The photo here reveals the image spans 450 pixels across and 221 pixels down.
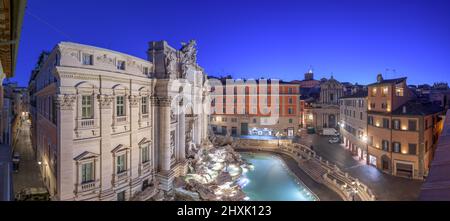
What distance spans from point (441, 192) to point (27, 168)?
92.2 ft

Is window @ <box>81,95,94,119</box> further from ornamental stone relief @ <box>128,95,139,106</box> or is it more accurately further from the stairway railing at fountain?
the stairway railing at fountain

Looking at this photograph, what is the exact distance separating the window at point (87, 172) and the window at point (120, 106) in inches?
136

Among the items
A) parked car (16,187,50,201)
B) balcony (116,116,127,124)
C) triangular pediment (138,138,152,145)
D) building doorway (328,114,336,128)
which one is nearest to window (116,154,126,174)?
triangular pediment (138,138,152,145)

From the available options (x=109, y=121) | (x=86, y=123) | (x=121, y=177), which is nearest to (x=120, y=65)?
(x=109, y=121)

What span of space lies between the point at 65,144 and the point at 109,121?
257 cm

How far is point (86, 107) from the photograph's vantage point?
12.1 m

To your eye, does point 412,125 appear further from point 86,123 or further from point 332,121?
point 86,123

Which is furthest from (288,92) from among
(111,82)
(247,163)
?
(111,82)

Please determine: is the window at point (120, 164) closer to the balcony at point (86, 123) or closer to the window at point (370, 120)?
the balcony at point (86, 123)

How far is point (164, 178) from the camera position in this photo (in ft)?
56.7

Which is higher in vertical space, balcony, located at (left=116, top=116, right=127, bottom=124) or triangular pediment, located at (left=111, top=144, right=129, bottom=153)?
balcony, located at (left=116, top=116, right=127, bottom=124)

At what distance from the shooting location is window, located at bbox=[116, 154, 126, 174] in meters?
13.9

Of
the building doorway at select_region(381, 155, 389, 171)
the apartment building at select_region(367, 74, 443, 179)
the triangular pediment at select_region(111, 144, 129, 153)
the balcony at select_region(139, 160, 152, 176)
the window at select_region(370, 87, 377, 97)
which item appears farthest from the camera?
the window at select_region(370, 87, 377, 97)
